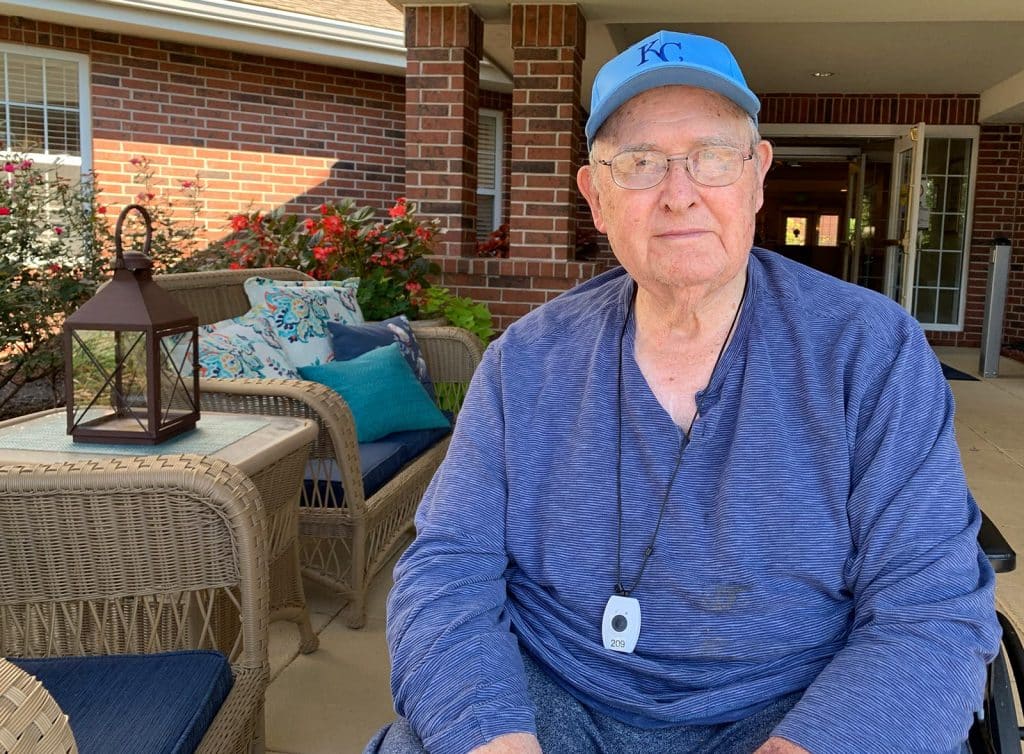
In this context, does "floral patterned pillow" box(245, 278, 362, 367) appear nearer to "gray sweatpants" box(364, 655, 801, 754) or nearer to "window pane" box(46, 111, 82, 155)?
"gray sweatpants" box(364, 655, 801, 754)

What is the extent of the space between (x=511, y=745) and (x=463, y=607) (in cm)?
18

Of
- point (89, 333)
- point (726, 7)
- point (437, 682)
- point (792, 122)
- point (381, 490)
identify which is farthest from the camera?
point (792, 122)

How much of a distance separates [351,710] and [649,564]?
120 cm

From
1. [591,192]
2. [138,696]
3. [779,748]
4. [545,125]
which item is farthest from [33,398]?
[779,748]

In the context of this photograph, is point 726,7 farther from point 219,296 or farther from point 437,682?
point 437,682

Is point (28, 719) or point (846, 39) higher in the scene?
point (846, 39)

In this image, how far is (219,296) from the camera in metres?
2.97

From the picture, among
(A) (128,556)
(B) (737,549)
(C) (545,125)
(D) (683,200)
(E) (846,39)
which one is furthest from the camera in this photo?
(E) (846,39)

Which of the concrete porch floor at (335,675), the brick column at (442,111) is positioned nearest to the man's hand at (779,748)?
the concrete porch floor at (335,675)

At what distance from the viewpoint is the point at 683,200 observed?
1.23 metres

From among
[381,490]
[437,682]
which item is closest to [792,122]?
[381,490]

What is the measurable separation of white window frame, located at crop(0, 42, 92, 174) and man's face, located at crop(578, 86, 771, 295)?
602 centimetres

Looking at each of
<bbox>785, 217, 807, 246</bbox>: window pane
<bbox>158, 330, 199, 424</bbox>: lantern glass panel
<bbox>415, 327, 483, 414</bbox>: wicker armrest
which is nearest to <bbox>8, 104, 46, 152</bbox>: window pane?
<bbox>415, 327, 483, 414</bbox>: wicker armrest

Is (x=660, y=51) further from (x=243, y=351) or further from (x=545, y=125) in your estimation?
(x=545, y=125)
